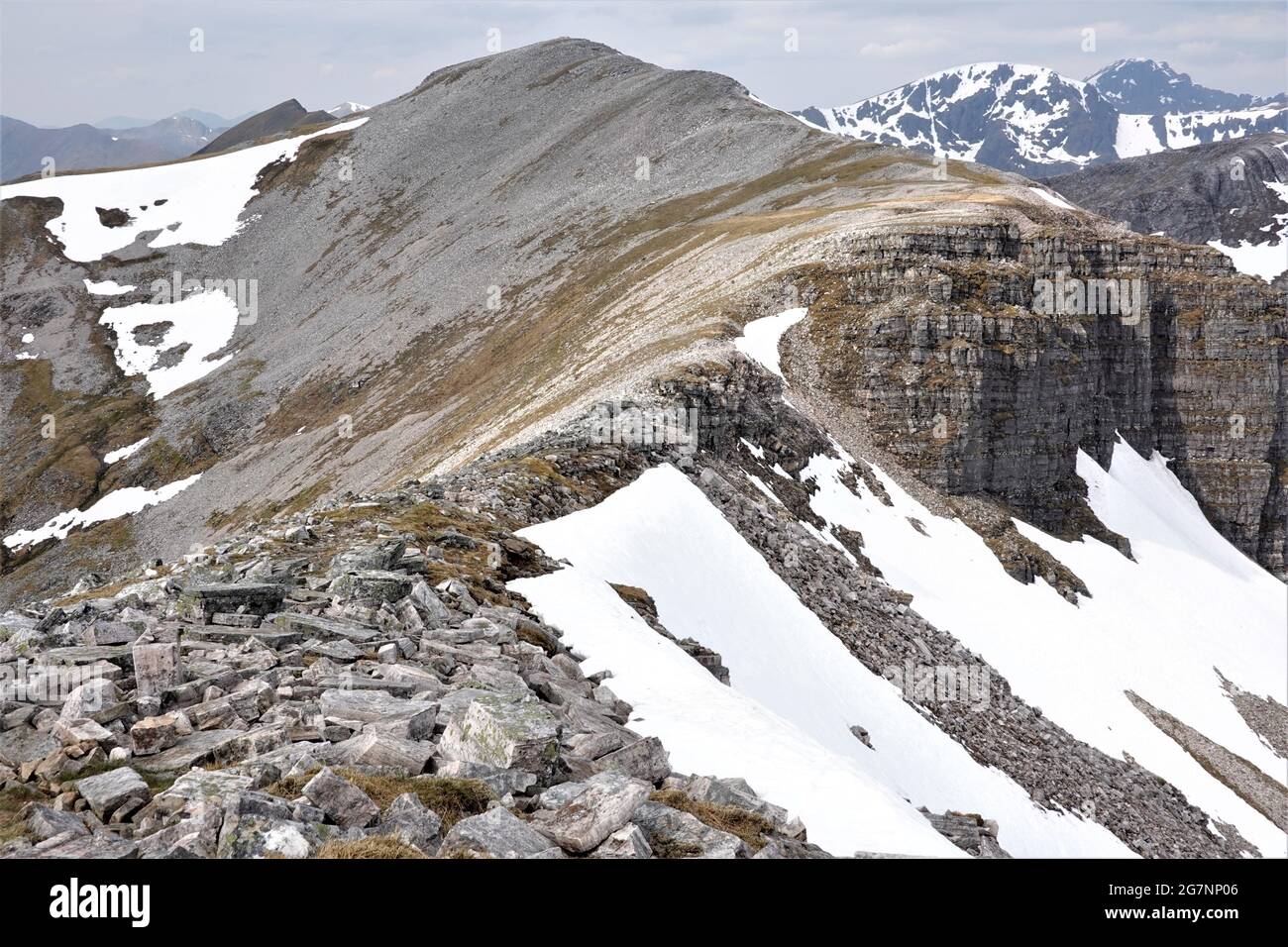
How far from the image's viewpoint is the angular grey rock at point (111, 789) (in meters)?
9.49

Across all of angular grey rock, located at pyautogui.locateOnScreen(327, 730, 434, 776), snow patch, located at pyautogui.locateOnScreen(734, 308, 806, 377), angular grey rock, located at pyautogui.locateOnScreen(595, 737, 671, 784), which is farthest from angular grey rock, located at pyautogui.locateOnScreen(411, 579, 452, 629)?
snow patch, located at pyautogui.locateOnScreen(734, 308, 806, 377)

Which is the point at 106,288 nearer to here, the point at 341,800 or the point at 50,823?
the point at 50,823

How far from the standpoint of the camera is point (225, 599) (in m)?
15.6

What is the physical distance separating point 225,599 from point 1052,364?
68.7m

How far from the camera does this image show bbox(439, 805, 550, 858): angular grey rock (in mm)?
8672

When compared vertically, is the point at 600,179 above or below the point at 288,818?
above

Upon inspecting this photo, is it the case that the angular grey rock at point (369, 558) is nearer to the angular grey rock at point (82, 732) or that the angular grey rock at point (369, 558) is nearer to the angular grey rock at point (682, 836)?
the angular grey rock at point (82, 732)

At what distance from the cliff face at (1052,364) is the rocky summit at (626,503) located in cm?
36

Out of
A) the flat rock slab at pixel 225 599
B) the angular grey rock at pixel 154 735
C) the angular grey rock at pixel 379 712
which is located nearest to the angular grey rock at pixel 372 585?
the flat rock slab at pixel 225 599

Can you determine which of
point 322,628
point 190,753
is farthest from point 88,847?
point 322,628
